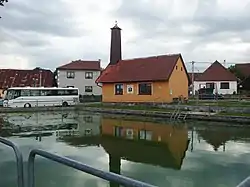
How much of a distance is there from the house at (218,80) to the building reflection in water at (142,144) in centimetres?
2591

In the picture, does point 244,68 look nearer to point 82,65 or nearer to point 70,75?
point 82,65

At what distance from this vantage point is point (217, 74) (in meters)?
44.4

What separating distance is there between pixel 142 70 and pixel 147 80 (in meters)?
2.32

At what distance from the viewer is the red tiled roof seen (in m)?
45.3

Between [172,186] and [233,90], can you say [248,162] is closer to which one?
[172,186]

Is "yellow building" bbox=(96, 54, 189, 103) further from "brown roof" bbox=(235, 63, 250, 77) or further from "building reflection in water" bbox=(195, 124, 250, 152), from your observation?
"brown roof" bbox=(235, 63, 250, 77)

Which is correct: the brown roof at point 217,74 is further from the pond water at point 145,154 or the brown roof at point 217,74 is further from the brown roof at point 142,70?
the pond water at point 145,154

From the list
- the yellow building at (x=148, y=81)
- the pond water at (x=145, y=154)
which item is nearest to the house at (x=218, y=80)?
the yellow building at (x=148, y=81)

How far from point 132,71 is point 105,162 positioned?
2429 centimetres

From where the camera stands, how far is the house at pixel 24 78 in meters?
45.2

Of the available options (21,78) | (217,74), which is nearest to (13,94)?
(21,78)

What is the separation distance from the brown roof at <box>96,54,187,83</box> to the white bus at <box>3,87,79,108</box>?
3.90 meters

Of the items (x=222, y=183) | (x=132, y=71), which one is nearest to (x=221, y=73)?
(x=132, y=71)

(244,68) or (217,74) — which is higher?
(244,68)
